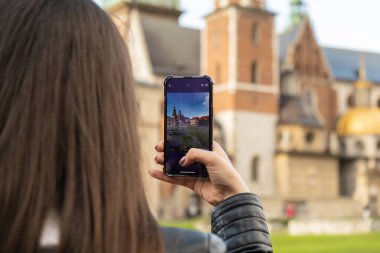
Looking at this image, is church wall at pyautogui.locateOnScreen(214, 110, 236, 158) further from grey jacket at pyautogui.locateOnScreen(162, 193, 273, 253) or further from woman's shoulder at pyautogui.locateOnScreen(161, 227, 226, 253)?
woman's shoulder at pyautogui.locateOnScreen(161, 227, 226, 253)

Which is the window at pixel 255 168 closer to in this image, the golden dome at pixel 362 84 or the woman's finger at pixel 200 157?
the golden dome at pixel 362 84

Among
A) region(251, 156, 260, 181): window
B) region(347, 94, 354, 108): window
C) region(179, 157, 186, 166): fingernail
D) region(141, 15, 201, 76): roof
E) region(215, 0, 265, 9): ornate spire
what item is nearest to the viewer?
region(179, 157, 186, 166): fingernail

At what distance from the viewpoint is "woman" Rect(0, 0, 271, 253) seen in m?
1.42

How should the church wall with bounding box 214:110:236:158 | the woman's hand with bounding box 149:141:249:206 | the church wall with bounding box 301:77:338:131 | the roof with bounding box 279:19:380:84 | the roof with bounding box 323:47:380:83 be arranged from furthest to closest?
the roof with bounding box 323:47:380:83 < the roof with bounding box 279:19:380:84 < the church wall with bounding box 301:77:338:131 < the church wall with bounding box 214:110:236:158 < the woman's hand with bounding box 149:141:249:206

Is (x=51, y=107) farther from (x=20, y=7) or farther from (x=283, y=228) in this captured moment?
(x=283, y=228)

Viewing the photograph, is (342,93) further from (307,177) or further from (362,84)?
(307,177)

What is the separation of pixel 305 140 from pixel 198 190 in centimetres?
4825

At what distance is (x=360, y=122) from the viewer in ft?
174

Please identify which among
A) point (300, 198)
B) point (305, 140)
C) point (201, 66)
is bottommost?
point (300, 198)

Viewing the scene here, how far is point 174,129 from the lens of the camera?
2055 mm

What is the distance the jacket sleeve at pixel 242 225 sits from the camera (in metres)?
1.72

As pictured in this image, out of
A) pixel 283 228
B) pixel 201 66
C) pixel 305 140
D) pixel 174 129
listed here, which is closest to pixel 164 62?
pixel 201 66

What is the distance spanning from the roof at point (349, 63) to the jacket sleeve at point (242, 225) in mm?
56833

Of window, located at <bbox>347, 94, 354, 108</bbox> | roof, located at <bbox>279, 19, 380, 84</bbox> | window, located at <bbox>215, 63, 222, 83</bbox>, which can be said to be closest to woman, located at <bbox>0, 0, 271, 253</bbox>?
window, located at <bbox>215, 63, 222, 83</bbox>
